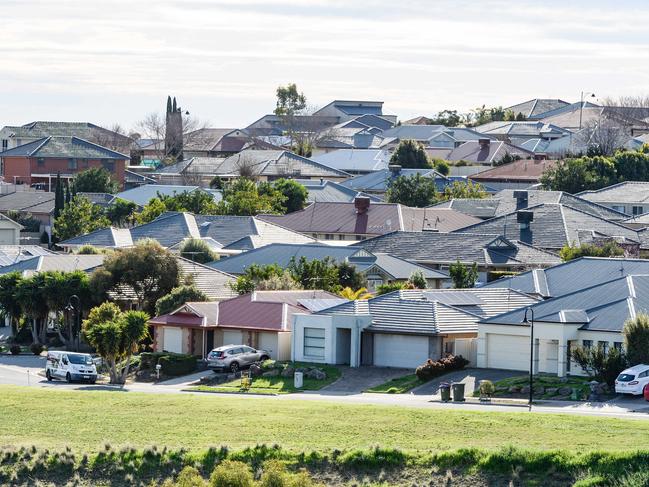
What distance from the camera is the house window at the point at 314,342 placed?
63.3 meters

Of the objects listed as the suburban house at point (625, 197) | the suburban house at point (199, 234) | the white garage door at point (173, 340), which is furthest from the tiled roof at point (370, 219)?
the white garage door at point (173, 340)

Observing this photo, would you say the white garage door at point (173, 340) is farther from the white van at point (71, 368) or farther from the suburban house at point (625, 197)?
the suburban house at point (625, 197)

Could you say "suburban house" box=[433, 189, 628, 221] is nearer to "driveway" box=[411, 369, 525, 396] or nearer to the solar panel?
the solar panel

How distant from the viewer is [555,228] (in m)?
98.0

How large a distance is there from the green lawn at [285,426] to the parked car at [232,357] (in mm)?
11230

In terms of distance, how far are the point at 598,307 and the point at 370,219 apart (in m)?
55.2

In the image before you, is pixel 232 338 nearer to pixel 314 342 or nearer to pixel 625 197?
pixel 314 342

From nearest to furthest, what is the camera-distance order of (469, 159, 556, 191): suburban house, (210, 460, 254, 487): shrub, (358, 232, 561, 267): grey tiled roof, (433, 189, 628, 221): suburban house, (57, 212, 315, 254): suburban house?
(210, 460, 254, 487): shrub, (358, 232, 561, 267): grey tiled roof, (57, 212, 315, 254): suburban house, (433, 189, 628, 221): suburban house, (469, 159, 556, 191): suburban house

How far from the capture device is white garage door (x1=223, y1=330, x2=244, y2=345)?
6738cm

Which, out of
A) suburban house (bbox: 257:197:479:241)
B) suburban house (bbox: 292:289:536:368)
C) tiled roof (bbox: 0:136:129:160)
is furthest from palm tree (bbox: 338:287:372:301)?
tiled roof (bbox: 0:136:129:160)

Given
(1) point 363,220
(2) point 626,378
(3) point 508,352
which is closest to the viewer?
(2) point 626,378

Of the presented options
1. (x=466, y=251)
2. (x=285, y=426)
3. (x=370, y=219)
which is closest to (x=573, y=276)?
(x=466, y=251)

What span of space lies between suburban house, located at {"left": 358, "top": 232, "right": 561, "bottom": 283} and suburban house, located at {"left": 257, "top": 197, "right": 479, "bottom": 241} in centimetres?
1807

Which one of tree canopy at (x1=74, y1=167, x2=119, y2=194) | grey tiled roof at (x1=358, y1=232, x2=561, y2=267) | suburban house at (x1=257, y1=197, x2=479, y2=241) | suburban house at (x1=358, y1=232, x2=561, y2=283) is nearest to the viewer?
suburban house at (x1=358, y1=232, x2=561, y2=283)
